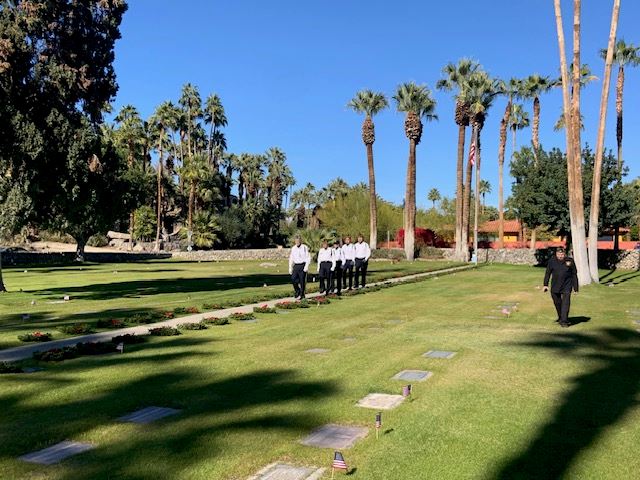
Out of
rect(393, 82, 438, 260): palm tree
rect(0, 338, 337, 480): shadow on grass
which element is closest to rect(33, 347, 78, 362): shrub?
rect(0, 338, 337, 480): shadow on grass

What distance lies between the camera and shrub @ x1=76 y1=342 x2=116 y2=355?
855 centimetres

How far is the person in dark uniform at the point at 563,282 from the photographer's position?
11969 millimetres

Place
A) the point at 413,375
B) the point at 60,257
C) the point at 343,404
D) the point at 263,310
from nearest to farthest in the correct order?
the point at 343,404
the point at 413,375
the point at 263,310
the point at 60,257

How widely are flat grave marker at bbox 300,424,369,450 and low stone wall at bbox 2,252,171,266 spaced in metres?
49.2

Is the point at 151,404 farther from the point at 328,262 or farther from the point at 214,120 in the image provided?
the point at 214,120

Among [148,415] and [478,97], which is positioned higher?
[478,97]

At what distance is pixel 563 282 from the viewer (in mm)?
12023

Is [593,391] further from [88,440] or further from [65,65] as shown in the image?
[65,65]

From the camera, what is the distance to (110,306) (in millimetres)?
15633

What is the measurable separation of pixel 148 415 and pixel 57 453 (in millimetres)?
1090

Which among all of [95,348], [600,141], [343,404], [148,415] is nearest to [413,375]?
[343,404]

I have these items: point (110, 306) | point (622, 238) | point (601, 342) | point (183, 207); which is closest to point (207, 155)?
point (183, 207)

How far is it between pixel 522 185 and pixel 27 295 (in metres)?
34.6

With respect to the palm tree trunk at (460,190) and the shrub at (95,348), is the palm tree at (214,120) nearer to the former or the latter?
the palm tree trunk at (460,190)
